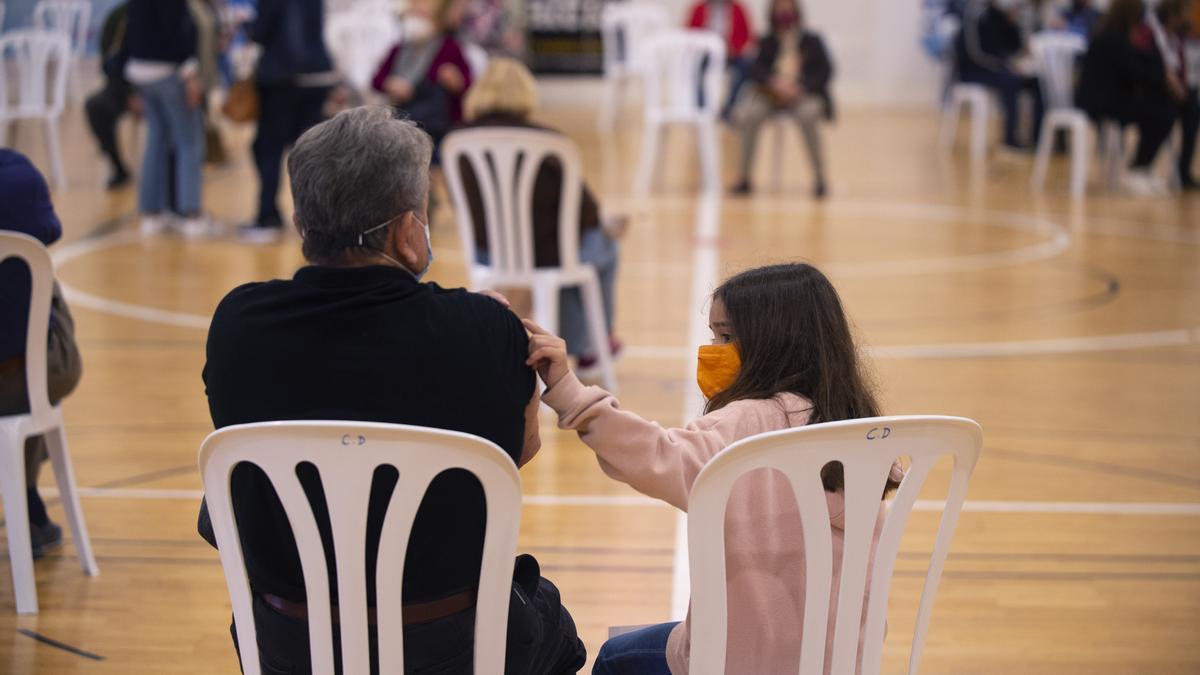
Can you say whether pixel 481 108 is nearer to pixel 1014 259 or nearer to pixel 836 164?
pixel 1014 259

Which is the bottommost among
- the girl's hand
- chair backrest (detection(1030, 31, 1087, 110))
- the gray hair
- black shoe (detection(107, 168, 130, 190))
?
black shoe (detection(107, 168, 130, 190))

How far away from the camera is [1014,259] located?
717cm

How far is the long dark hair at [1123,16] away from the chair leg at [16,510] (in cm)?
824

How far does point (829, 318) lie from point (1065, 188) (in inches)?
329

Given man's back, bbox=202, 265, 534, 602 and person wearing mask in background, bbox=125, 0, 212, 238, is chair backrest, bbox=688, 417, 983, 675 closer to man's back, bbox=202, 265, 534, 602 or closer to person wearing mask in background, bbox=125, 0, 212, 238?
man's back, bbox=202, 265, 534, 602

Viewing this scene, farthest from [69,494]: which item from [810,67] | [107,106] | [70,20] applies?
[70,20]

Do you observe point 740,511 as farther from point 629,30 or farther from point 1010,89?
point 629,30

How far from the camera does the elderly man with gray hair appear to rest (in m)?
1.77

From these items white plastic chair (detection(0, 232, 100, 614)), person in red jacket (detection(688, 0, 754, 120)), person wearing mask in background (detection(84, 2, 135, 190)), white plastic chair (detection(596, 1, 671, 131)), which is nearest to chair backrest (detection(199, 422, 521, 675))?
white plastic chair (detection(0, 232, 100, 614))

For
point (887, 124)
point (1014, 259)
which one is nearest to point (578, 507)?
point (1014, 259)

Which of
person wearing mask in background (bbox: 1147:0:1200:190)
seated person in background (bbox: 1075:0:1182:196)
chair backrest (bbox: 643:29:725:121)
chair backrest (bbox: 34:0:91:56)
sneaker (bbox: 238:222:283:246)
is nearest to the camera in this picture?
sneaker (bbox: 238:222:283:246)

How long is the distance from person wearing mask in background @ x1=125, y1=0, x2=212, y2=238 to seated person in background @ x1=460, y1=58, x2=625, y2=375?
2839 mm

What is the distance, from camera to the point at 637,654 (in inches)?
86.0

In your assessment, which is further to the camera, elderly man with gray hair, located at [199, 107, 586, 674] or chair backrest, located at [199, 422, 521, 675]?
elderly man with gray hair, located at [199, 107, 586, 674]
